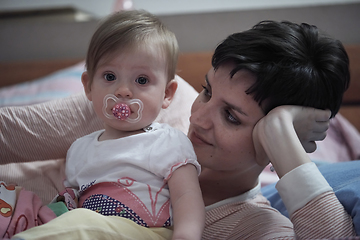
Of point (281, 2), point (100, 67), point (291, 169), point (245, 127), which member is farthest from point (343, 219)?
point (281, 2)

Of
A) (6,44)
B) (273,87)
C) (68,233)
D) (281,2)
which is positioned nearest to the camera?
(68,233)

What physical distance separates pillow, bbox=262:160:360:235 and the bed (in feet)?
0.18

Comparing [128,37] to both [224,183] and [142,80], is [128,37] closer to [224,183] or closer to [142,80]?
[142,80]

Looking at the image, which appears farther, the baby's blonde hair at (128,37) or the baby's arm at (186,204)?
the baby's blonde hair at (128,37)

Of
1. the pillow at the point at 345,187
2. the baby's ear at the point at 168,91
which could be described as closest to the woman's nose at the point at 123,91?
the baby's ear at the point at 168,91

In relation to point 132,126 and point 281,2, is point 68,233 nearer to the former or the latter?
point 132,126

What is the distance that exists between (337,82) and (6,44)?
96.8 inches

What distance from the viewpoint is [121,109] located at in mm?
902

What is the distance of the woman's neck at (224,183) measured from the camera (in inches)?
42.5

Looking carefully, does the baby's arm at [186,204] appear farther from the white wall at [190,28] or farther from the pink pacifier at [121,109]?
the white wall at [190,28]

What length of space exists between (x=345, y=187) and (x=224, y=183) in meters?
0.33

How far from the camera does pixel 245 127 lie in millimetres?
963

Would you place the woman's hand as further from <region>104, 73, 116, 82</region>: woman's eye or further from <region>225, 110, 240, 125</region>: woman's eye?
<region>104, 73, 116, 82</region>: woman's eye

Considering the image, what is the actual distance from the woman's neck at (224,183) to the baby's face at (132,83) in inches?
11.1
